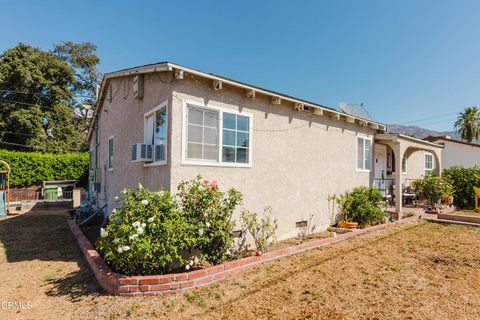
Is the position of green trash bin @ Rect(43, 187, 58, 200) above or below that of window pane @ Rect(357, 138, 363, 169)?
below

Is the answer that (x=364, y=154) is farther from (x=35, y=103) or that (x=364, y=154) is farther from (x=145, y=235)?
(x=35, y=103)

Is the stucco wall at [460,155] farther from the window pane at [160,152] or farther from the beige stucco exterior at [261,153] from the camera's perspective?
the window pane at [160,152]

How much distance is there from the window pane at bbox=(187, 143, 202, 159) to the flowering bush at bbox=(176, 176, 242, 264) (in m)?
Answer: 0.67

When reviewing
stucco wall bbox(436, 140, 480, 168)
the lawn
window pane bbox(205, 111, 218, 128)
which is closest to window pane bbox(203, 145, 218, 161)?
window pane bbox(205, 111, 218, 128)

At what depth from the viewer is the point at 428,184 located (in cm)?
1300

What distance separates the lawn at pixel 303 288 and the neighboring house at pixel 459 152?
20063 millimetres

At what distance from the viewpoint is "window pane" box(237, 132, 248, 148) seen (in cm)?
700

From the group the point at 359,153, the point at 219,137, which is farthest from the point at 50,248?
the point at 359,153

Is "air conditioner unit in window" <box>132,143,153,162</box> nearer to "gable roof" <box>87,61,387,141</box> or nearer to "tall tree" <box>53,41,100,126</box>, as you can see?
"gable roof" <box>87,61,387,141</box>

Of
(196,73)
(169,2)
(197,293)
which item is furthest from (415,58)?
(197,293)

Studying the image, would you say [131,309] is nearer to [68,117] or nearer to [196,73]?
[196,73]

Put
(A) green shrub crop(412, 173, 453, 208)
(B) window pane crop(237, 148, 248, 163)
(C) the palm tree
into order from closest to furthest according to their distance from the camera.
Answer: (B) window pane crop(237, 148, 248, 163), (A) green shrub crop(412, 173, 453, 208), (C) the palm tree

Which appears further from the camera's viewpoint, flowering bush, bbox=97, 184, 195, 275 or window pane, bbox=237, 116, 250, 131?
window pane, bbox=237, 116, 250, 131

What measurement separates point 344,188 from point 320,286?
629 cm
